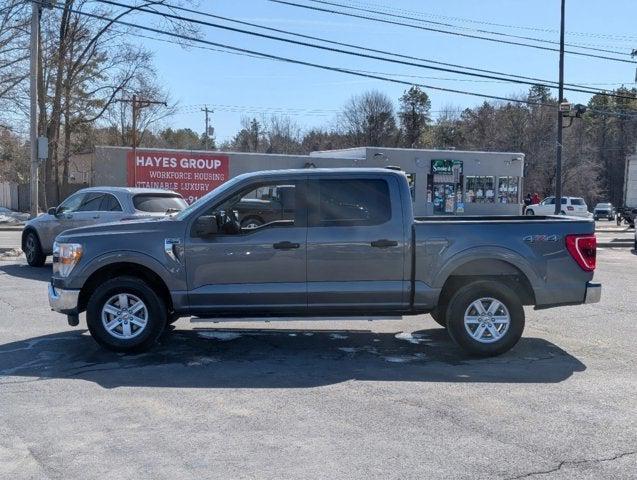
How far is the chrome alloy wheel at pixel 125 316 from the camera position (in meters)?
7.16

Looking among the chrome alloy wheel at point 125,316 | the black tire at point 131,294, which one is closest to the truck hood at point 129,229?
the black tire at point 131,294

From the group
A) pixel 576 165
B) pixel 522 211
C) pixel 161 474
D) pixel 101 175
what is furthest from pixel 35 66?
pixel 576 165

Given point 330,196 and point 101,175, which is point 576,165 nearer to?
point 101,175

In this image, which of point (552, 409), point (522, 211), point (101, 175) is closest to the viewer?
point (552, 409)

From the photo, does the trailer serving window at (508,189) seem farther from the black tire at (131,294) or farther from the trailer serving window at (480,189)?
the black tire at (131,294)

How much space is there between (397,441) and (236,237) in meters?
3.11

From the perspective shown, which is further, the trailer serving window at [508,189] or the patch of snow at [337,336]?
the trailer serving window at [508,189]

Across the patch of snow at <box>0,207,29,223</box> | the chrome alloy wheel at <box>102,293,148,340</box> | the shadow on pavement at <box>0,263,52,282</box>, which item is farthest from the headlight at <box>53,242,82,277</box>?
the patch of snow at <box>0,207,29,223</box>

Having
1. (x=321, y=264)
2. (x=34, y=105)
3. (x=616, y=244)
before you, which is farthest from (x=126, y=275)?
(x=616, y=244)

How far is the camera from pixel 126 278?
717cm

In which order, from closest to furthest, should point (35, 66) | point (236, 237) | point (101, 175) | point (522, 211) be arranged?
point (236, 237) → point (35, 66) → point (101, 175) → point (522, 211)

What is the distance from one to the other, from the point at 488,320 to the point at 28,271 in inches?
417

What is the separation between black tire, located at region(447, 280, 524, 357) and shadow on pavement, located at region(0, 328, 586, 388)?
0.46 ft

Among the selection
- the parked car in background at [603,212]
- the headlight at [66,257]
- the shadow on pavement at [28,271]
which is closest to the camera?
the headlight at [66,257]
